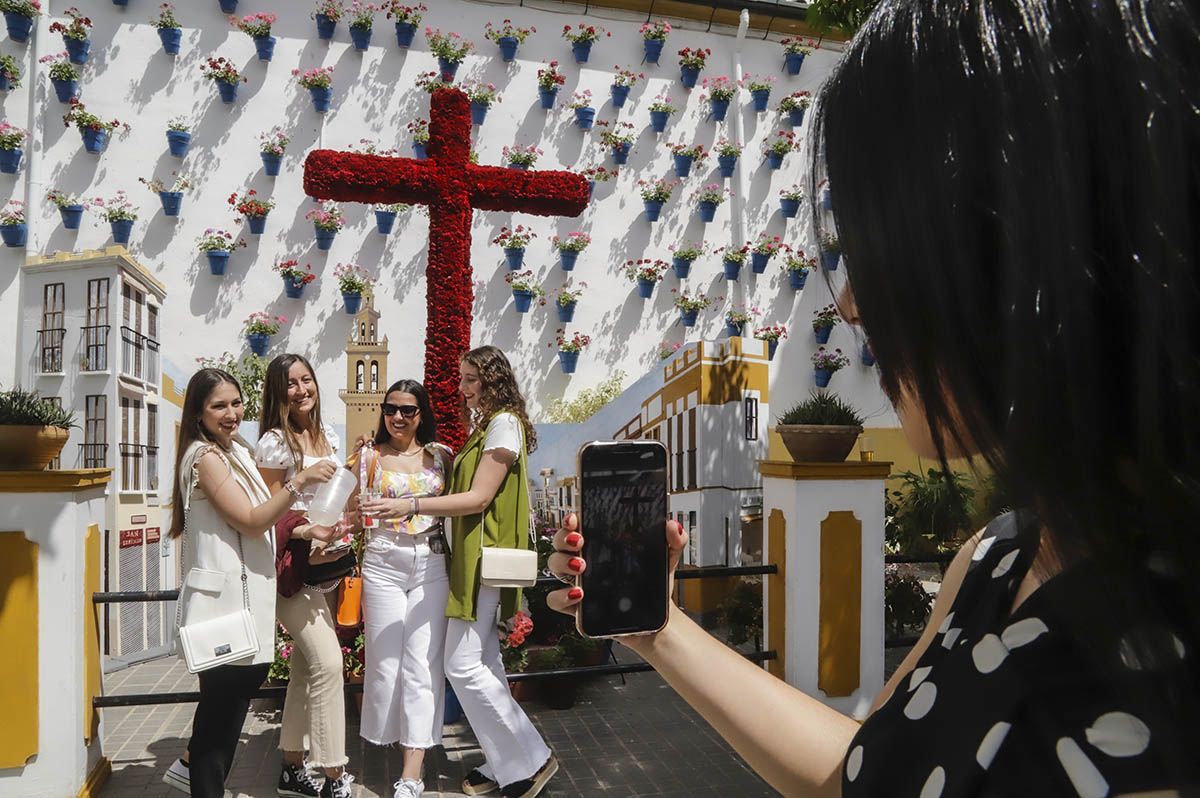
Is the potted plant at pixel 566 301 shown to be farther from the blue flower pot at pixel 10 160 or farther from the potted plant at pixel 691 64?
the blue flower pot at pixel 10 160

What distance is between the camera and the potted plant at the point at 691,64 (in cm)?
869

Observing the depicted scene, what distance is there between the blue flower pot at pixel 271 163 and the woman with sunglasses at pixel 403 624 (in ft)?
17.0

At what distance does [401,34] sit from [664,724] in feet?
22.0

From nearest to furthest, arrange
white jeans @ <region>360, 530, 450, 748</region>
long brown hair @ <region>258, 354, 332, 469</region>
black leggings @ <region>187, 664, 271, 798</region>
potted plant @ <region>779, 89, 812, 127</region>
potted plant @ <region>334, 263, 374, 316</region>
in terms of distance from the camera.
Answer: black leggings @ <region>187, 664, 271, 798</region> < white jeans @ <region>360, 530, 450, 748</region> < long brown hair @ <region>258, 354, 332, 469</region> < potted plant @ <region>334, 263, 374, 316</region> < potted plant @ <region>779, 89, 812, 127</region>

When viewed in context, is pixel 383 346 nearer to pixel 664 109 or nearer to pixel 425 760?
pixel 664 109

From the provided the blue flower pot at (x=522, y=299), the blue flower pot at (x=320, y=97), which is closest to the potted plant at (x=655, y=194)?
the blue flower pot at (x=522, y=299)

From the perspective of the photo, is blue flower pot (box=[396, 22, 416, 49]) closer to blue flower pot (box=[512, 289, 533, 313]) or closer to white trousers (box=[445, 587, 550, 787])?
blue flower pot (box=[512, 289, 533, 313])

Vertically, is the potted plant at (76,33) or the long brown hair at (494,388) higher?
the potted plant at (76,33)

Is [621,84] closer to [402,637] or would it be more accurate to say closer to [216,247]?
[216,247]


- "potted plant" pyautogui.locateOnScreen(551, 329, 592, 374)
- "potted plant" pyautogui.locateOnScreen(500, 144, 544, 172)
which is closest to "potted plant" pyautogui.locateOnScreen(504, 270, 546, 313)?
"potted plant" pyautogui.locateOnScreen(551, 329, 592, 374)

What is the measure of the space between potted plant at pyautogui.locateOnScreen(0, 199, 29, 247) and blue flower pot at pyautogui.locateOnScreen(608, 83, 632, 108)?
550cm

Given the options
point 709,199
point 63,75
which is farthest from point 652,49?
point 63,75

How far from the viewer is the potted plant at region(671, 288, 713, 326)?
337 inches

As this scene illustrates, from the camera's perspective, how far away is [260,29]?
25.3 ft
